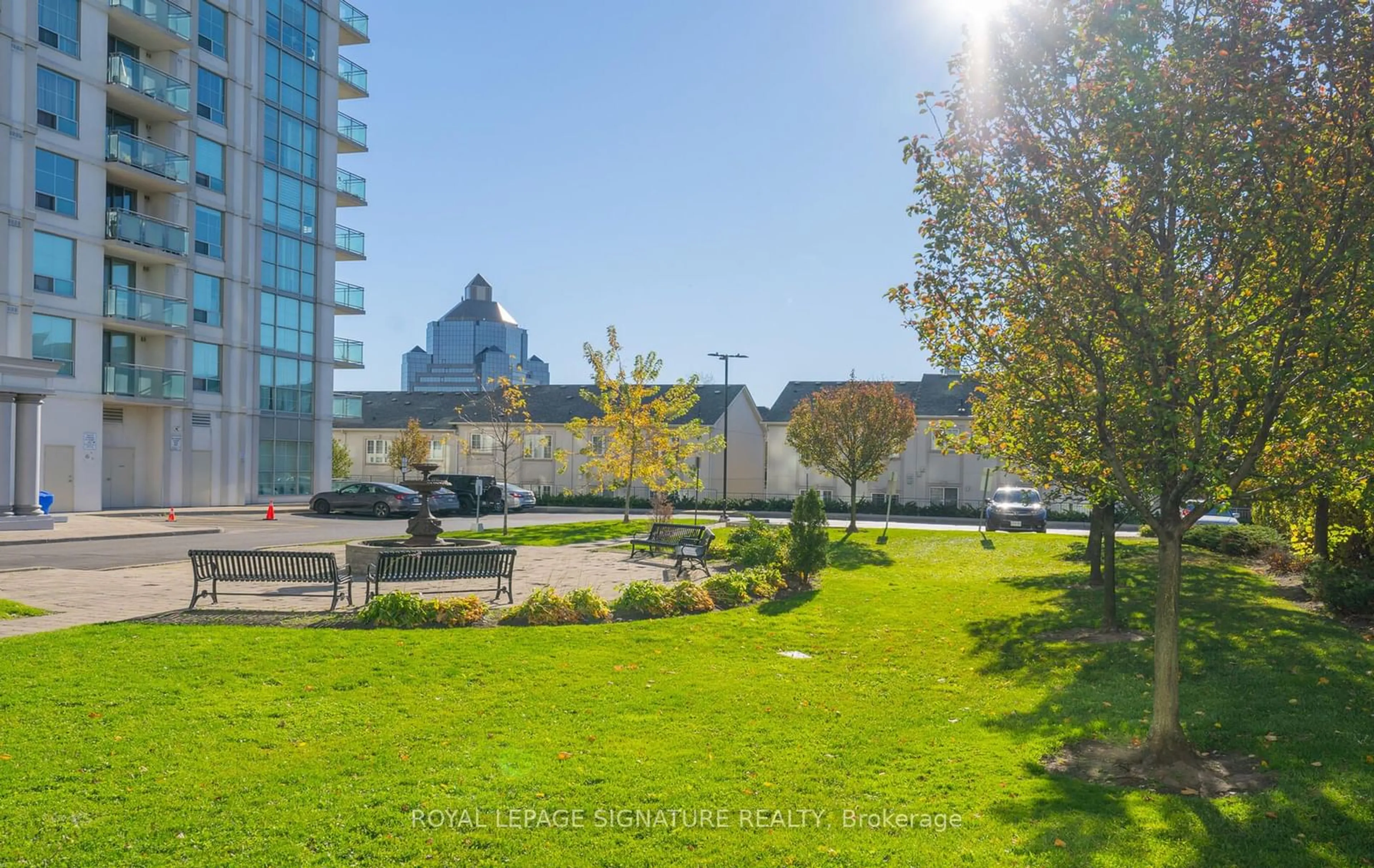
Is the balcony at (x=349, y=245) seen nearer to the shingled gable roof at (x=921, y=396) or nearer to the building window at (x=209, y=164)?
the building window at (x=209, y=164)

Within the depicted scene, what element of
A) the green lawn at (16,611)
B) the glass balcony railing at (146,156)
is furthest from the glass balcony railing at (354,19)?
the green lawn at (16,611)

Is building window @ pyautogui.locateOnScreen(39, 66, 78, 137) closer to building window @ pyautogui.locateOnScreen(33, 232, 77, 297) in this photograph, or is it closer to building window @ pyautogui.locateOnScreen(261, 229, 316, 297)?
building window @ pyautogui.locateOnScreen(33, 232, 77, 297)

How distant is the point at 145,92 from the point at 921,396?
138 ft

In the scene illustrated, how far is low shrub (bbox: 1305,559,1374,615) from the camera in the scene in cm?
1275

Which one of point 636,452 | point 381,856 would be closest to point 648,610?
point 381,856

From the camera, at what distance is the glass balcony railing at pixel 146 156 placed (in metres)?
34.4

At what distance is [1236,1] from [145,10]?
3977 cm

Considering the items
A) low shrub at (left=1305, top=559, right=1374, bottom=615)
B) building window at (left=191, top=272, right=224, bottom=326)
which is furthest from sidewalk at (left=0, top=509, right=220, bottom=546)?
low shrub at (left=1305, top=559, right=1374, bottom=615)

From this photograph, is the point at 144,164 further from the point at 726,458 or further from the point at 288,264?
the point at 726,458

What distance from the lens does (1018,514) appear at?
3391 cm

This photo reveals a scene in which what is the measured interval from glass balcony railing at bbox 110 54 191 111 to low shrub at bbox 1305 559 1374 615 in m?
39.1

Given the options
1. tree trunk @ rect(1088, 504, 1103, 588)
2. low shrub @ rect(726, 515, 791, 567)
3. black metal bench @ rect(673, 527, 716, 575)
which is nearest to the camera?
tree trunk @ rect(1088, 504, 1103, 588)

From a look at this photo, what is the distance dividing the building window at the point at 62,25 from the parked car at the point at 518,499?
2283 cm

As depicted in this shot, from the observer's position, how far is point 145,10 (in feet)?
116
